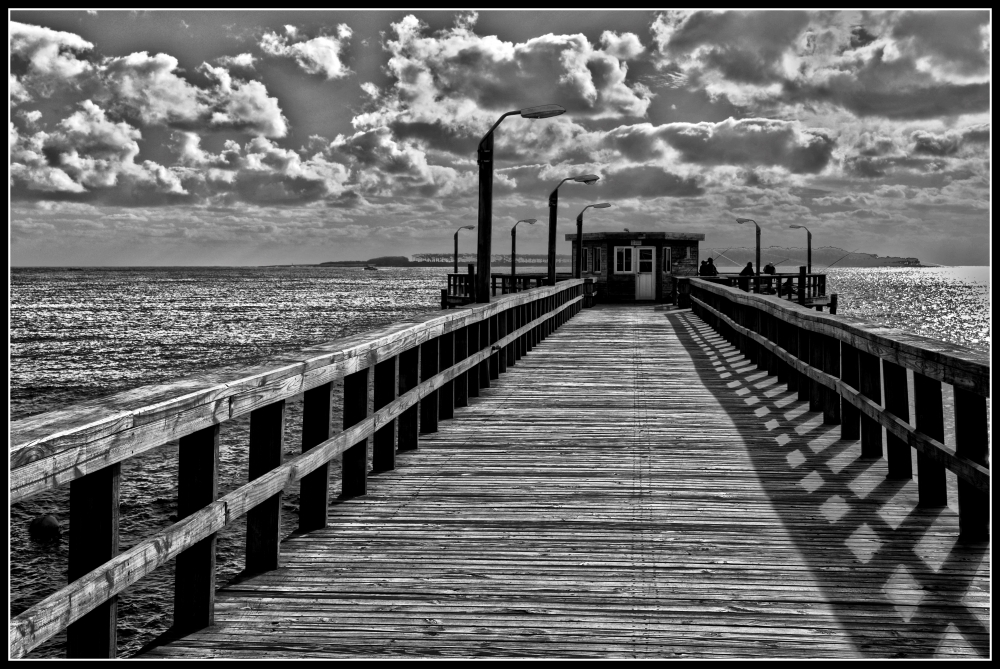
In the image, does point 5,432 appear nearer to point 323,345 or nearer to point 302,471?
point 302,471

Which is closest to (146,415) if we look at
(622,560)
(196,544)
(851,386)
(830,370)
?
(196,544)

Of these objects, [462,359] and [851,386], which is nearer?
[851,386]

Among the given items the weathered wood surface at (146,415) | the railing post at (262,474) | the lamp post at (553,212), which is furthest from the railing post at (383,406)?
the lamp post at (553,212)

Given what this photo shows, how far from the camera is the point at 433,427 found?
7.56 m

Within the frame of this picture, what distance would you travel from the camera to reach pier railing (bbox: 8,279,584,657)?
2402mm

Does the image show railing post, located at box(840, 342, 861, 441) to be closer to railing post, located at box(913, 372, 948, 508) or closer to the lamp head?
railing post, located at box(913, 372, 948, 508)

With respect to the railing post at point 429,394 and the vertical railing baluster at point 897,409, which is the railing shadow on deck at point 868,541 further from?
the railing post at point 429,394

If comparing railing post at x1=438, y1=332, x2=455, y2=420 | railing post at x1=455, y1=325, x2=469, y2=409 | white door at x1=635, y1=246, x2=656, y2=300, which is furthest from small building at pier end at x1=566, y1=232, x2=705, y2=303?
railing post at x1=438, y1=332, x2=455, y2=420

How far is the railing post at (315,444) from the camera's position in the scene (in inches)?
173

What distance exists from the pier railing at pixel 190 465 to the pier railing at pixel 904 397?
9.76ft

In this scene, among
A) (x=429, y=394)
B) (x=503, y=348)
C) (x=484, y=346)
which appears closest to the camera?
(x=429, y=394)

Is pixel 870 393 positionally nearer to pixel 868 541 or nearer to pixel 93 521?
pixel 868 541

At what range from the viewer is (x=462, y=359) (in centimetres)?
838

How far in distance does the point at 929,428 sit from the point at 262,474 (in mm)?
3515
